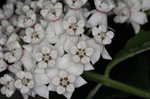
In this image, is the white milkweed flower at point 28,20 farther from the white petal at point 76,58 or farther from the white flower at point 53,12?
the white petal at point 76,58

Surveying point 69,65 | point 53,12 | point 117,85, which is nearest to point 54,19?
point 53,12

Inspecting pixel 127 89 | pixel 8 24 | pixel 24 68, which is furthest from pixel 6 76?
pixel 127 89

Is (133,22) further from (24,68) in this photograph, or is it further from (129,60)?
(24,68)

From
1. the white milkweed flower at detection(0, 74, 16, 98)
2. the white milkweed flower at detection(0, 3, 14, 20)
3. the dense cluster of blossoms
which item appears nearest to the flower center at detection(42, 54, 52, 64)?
the dense cluster of blossoms

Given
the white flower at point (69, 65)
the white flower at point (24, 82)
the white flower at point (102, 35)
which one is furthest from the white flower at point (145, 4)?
the white flower at point (24, 82)

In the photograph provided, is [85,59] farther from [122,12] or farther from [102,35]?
[122,12]

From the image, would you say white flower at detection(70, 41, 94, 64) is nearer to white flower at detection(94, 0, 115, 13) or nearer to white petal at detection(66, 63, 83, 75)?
white petal at detection(66, 63, 83, 75)
